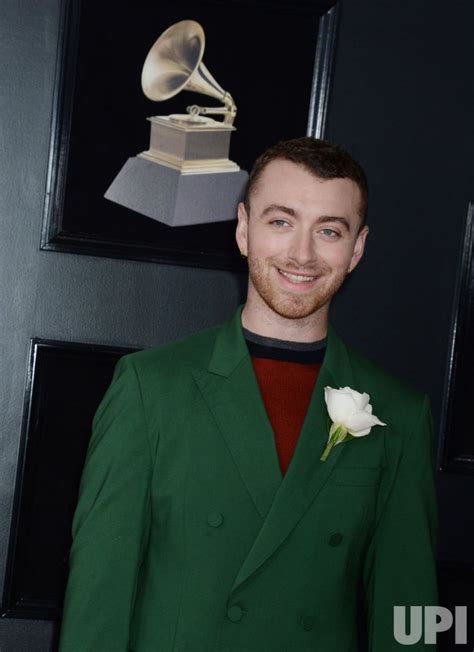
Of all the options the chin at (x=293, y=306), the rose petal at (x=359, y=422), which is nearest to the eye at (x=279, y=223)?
the chin at (x=293, y=306)

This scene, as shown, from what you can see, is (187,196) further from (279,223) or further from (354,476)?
(354,476)

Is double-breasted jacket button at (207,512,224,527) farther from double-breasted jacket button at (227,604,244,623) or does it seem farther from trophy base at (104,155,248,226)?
trophy base at (104,155,248,226)

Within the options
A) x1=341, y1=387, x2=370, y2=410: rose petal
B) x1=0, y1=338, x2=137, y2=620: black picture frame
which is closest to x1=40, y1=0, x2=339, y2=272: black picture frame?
x1=0, y1=338, x2=137, y2=620: black picture frame

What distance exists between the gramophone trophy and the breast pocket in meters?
1.30

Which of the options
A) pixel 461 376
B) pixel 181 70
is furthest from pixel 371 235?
pixel 181 70

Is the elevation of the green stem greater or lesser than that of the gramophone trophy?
lesser

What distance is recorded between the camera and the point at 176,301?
9.75 feet

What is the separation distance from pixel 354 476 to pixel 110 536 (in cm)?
43

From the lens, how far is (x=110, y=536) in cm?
174

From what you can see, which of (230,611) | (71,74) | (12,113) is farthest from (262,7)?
(230,611)

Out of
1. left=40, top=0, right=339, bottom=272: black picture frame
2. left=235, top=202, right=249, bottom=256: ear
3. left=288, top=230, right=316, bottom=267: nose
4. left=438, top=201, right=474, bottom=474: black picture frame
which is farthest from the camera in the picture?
left=438, top=201, right=474, bottom=474: black picture frame

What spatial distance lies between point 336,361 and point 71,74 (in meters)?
1.35

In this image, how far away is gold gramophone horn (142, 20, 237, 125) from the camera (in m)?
2.90

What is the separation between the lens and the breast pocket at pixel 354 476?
1832 mm
